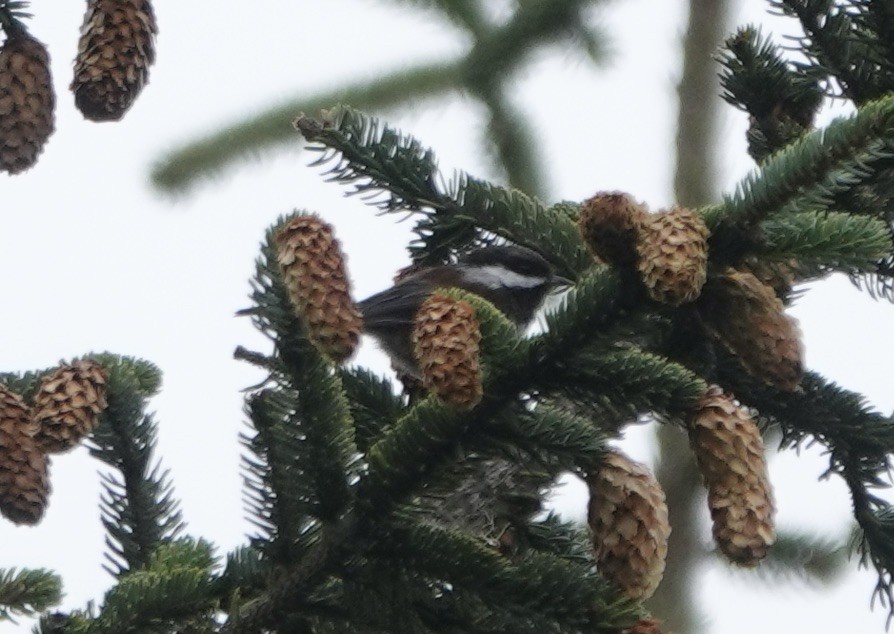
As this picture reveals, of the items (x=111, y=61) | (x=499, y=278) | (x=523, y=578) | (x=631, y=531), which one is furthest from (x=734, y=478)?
(x=499, y=278)

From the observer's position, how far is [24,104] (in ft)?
5.61

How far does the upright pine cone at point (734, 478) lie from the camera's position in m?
1.40

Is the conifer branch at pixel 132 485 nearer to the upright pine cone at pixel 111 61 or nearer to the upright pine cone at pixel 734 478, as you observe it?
the upright pine cone at pixel 111 61

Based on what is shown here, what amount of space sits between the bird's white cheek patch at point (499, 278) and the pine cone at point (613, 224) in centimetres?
163

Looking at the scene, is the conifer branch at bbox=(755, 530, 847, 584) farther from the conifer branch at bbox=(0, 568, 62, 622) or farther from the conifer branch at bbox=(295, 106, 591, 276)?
the conifer branch at bbox=(0, 568, 62, 622)

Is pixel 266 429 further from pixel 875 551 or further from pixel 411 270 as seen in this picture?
pixel 411 270

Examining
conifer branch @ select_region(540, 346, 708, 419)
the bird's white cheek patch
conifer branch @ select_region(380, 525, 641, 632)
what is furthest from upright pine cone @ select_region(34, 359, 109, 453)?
the bird's white cheek patch

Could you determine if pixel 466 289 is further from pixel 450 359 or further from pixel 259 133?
pixel 450 359

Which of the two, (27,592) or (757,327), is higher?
(757,327)

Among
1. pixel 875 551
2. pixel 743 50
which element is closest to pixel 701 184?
pixel 743 50

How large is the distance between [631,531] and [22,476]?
0.74m

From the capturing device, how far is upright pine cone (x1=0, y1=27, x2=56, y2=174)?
1686mm

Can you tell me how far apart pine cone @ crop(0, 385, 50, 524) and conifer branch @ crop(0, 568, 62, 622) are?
30cm

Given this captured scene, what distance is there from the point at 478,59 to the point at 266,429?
1619mm
